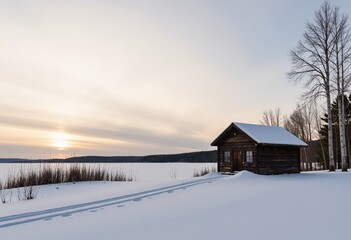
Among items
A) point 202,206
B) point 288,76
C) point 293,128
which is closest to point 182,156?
point 293,128

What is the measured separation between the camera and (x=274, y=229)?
6270 millimetres

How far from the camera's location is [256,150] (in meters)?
20.2

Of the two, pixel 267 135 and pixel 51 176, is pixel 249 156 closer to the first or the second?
pixel 267 135

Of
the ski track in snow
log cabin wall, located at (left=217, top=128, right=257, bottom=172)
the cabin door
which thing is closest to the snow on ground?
the ski track in snow

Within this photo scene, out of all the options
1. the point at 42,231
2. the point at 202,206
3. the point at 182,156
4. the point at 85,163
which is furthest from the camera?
the point at 182,156

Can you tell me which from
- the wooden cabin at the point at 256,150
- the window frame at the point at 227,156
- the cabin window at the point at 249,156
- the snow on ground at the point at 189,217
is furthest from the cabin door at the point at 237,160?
the snow on ground at the point at 189,217

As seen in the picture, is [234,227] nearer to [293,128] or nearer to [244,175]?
[244,175]

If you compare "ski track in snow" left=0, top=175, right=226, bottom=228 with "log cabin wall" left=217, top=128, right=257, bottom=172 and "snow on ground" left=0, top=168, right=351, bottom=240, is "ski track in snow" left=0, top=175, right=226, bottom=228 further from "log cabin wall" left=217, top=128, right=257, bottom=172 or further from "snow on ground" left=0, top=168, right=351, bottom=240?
"log cabin wall" left=217, top=128, right=257, bottom=172

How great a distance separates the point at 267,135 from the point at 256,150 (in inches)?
98.6

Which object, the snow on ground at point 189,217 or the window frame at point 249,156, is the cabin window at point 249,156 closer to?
the window frame at point 249,156

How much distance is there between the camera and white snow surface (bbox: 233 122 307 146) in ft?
67.6

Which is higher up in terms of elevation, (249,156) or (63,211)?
(249,156)

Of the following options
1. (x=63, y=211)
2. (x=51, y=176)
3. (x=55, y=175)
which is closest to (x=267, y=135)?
(x=55, y=175)

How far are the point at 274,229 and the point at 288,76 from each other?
20404 mm
